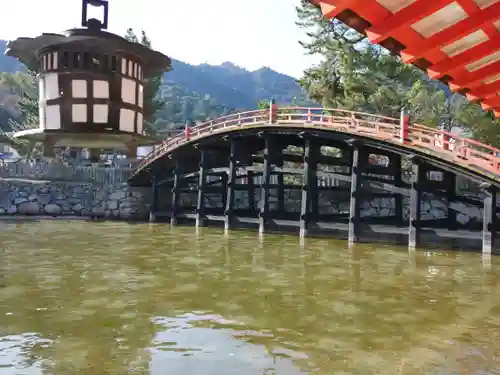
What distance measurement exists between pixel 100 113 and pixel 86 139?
5.85 feet

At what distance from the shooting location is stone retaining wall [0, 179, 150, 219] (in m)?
25.5

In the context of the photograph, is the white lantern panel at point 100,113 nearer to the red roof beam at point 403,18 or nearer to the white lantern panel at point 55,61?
the white lantern panel at point 55,61

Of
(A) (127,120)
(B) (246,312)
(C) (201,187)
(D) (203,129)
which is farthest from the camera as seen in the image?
(A) (127,120)

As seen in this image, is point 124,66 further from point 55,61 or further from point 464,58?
point 464,58

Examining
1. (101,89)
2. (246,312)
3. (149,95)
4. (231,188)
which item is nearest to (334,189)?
(231,188)

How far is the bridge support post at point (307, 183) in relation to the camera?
58.4 ft

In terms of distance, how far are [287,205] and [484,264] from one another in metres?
13.9

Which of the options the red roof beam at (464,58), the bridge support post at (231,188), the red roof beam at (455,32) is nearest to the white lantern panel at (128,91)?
the bridge support post at (231,188)

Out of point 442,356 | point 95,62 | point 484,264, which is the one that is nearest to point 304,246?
point 484,264

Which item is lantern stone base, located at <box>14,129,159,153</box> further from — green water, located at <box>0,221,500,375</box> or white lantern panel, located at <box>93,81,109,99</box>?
green water, located at <box>0,221,500,375</box>

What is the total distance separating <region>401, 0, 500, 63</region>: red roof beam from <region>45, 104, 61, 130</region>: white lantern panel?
1939cm

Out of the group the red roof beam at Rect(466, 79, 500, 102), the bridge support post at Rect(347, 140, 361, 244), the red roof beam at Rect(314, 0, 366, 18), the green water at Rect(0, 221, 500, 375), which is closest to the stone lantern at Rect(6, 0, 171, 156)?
the green water at Rect(0, 221, 500, 375)

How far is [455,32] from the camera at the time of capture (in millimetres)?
6188

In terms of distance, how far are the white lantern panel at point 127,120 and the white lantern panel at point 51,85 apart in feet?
9.60
